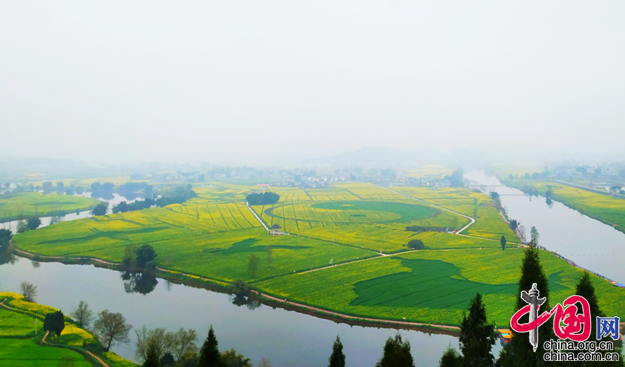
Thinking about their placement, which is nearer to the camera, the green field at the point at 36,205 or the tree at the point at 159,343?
the tree at the point at 159,343

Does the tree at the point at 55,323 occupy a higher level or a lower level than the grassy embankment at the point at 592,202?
lower

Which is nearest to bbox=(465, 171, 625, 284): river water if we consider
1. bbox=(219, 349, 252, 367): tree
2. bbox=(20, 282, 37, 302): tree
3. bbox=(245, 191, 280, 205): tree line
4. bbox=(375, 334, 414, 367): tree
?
bbox=(375, 334, 414, 367): tree

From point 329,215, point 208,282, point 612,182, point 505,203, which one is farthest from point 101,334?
point 612,182

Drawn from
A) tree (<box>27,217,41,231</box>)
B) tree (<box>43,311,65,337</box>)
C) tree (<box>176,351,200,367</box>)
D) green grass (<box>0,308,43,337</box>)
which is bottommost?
green grass (<box>0,308,43,337</box>)

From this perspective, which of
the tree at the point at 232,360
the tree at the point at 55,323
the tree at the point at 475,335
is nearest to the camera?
the tree at the point at 475,335

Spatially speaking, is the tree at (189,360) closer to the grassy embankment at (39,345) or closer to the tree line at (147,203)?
the grassy embankment at (39,345)
